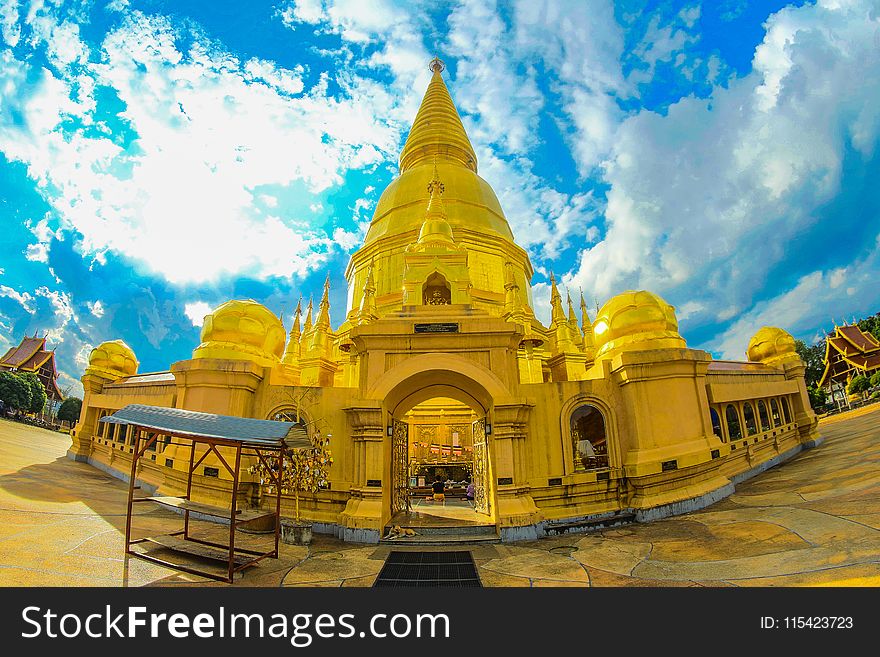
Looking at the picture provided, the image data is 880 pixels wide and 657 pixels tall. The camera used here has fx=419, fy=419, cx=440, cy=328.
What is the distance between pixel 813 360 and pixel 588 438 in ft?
150

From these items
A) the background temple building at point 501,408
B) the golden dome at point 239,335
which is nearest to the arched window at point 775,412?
the background temple building at point 501,408

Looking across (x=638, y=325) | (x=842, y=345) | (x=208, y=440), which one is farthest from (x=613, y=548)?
(x=842, y=345)

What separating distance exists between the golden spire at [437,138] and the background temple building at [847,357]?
117ft

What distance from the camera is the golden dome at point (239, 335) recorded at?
1433cm

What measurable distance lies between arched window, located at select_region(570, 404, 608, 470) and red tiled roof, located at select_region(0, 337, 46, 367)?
172ft

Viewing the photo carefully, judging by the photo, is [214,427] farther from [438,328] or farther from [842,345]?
[842,345]

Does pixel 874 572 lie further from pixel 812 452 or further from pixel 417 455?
pixel 417 455

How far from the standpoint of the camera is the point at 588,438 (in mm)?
13109

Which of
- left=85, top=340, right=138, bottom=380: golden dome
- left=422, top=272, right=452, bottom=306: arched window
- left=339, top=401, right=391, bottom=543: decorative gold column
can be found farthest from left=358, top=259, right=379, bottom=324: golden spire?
left=85, top=340, right=138, bottom=380: golden dome

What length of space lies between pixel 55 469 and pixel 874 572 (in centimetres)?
2301

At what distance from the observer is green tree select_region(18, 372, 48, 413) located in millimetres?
36906

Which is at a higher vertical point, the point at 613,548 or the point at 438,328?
the point at 438,328

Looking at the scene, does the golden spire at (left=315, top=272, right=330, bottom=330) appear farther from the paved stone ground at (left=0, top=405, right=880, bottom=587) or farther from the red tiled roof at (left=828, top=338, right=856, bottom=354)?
the red tiled roof at (left=828, top=338, right=856, bottom=354)

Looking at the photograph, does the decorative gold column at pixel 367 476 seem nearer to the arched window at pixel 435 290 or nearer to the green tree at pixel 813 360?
the arched window at pixel 435 290
